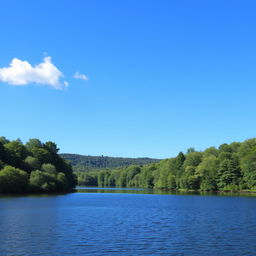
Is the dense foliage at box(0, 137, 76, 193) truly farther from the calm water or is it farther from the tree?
the calm water

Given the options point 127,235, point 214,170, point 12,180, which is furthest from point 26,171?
point 127,235

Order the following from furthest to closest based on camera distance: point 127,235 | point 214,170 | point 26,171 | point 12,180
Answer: point 214,170
point 26,171
point 12,180
point 127,235

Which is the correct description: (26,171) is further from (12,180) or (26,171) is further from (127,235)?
(127,235)

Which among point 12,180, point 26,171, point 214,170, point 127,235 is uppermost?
point 214,170

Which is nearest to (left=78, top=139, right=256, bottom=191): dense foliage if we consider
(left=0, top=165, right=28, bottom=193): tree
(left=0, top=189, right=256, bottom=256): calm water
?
(left=0, top=165, right=28, bottom=193): tree

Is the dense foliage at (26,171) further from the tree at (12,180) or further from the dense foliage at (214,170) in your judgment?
the dense foliage at (214,170)

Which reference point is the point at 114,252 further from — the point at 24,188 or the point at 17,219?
the point at 24,188

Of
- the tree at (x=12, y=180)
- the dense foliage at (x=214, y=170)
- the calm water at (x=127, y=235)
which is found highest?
the dense foliage at (x=214, y=170)

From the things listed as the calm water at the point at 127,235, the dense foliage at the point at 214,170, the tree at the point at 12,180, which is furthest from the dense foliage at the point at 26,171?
the calm water at the point at 127,235

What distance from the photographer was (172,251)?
3034 cm

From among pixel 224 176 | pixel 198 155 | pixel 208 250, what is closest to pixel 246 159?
pixel 224 176

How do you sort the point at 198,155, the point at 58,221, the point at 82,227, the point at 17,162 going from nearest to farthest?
the point at 82,227
the point at 58,221
the point at 17,162
the point at 198,155

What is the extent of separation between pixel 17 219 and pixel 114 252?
23.3m

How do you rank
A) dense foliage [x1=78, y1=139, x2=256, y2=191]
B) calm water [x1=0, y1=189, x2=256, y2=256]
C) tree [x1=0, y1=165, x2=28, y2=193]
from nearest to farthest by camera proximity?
calm water [x1=0, y1=189, x2=256, y2=256] → tree [x1=0, y1=165, x2=28, y2=193] → dense foliage [x1=78, y1=139, x2=256, y2=191]
